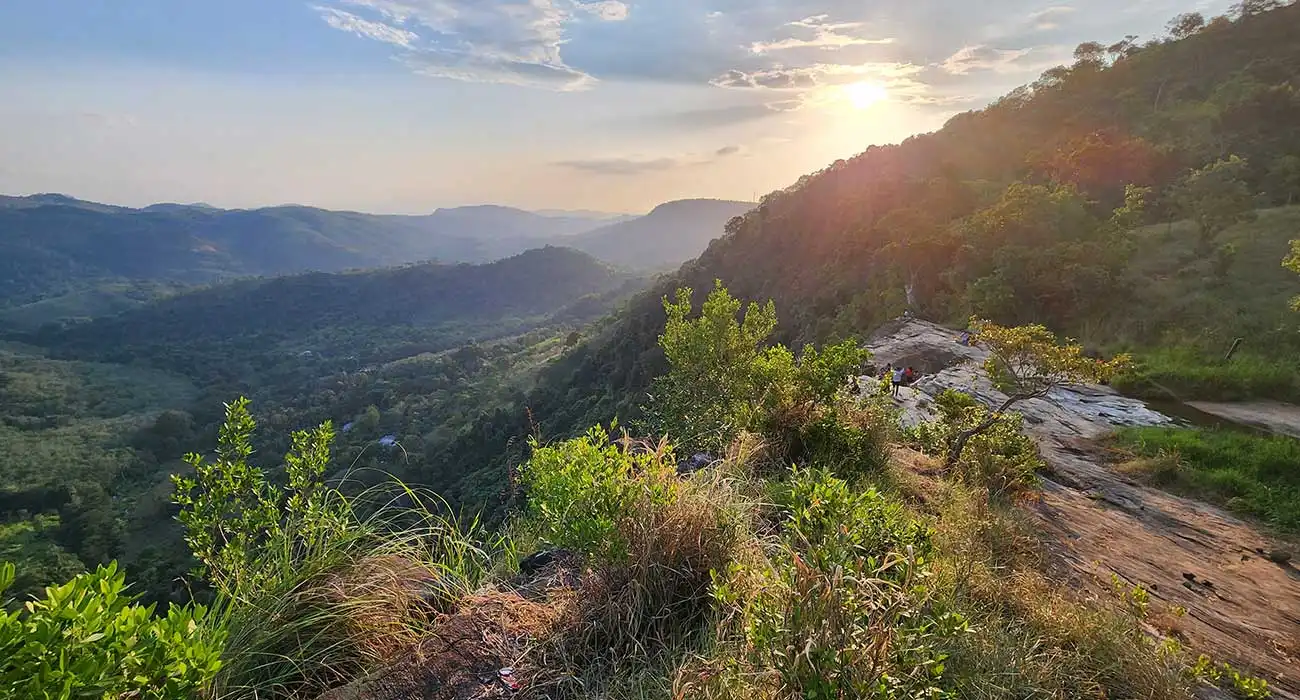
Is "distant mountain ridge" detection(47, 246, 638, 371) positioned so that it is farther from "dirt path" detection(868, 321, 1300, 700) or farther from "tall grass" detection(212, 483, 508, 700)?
"dirt path" detection(868, 321, 1300, 700)

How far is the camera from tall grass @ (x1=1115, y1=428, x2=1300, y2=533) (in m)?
7.33

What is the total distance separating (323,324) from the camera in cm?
16838

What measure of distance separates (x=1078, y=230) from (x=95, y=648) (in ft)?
82.3

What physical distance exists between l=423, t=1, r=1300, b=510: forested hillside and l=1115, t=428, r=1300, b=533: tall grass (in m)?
2.89

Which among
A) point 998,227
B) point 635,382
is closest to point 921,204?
point 998,227

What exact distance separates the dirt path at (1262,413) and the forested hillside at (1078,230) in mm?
447

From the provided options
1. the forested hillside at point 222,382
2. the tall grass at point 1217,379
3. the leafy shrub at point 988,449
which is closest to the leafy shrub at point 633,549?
the leafy shrub at point 988,449

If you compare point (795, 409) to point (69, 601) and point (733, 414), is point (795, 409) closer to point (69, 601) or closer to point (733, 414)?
point (733, 414)

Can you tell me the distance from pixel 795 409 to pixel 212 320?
7830 inches

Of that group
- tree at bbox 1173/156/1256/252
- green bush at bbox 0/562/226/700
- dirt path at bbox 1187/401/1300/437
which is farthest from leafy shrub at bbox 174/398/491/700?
tree at bbox 1173/156/1256/252

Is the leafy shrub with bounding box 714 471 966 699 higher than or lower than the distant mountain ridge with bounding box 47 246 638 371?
higher

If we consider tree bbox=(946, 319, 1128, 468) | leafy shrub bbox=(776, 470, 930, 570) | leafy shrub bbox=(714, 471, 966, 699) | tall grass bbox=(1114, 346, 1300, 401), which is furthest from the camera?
tall grass bbox=(1114, 346, 1300, 401)

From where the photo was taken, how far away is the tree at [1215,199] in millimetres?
18391

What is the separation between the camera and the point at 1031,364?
7.45 meters
